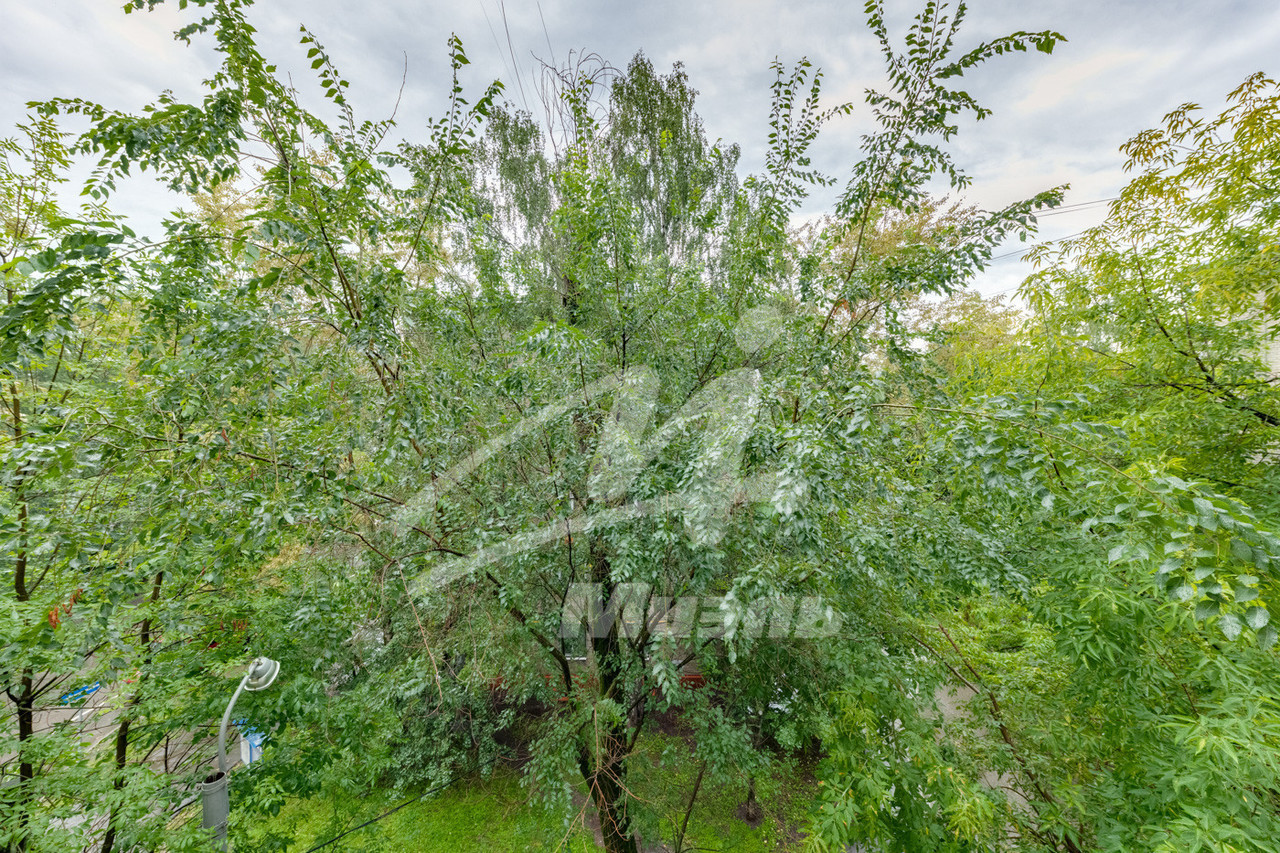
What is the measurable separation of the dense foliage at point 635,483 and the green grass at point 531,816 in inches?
65.3

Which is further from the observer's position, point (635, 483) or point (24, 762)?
point (635, 483)

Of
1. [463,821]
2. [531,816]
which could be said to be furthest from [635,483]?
[463,821]

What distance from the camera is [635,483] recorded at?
8.50 feet

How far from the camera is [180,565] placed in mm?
2746

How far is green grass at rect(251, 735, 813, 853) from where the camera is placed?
4.94m

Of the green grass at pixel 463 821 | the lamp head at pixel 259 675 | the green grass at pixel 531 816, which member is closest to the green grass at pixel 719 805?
the green grass at pixel 531 816

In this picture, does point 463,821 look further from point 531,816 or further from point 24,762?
point 24,762

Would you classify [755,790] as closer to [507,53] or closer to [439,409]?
[439,409]

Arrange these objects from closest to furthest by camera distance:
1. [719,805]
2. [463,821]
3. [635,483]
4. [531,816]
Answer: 1. [635,483]
2. [531,816]
3. [719,805]
4. [463,821]

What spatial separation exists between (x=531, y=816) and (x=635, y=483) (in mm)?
5715

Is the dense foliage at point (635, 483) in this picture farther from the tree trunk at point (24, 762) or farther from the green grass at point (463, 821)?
the green grass at point (463, 821)

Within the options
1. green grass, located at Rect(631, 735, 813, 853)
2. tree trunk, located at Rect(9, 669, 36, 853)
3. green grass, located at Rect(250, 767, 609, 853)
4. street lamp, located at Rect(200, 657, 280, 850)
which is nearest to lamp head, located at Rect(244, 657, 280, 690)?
street lamp, located at Rect(200, 657, 280, 850)

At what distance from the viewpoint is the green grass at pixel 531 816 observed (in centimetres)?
494

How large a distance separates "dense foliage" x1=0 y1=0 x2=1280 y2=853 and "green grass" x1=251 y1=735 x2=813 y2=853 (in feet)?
5.44
